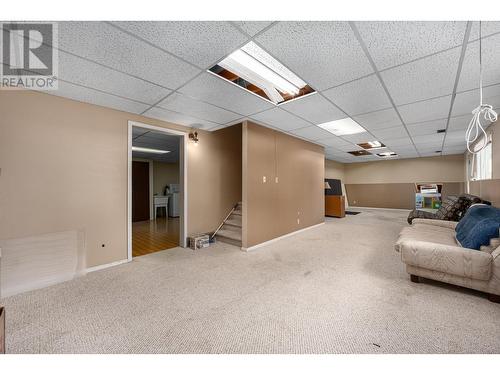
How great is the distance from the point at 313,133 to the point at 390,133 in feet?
5.70

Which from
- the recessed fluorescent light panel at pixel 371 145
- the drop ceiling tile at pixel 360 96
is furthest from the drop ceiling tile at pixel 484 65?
the recessed fluorescent light panel at pixel 371 145

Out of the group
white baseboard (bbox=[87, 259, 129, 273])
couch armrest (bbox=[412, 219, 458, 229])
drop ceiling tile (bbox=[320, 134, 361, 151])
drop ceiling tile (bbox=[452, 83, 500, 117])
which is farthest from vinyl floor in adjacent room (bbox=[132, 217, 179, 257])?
drop ceiling tile (bbox=[452, 83, 500, 117])

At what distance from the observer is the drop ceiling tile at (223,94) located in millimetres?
2207

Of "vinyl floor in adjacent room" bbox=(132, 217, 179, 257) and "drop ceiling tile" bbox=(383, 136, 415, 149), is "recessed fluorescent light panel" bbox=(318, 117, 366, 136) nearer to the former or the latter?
"drop ceiling tile" bbox=(383, 136, 415, 149)

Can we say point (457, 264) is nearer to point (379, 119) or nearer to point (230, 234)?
point (379, 119)

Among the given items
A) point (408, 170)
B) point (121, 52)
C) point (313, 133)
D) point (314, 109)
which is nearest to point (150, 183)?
point (313, 133)

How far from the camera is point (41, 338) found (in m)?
1.50

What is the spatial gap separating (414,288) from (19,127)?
15.9ft

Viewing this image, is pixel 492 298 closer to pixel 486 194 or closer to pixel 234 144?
pixel 486 194

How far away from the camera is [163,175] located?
820 centimetres

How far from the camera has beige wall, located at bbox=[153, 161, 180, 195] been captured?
7.94 metres

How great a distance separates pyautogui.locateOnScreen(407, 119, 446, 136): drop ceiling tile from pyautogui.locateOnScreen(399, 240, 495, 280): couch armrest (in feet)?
9.20

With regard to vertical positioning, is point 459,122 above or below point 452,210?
above

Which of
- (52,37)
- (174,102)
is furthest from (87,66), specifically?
(174,102)
